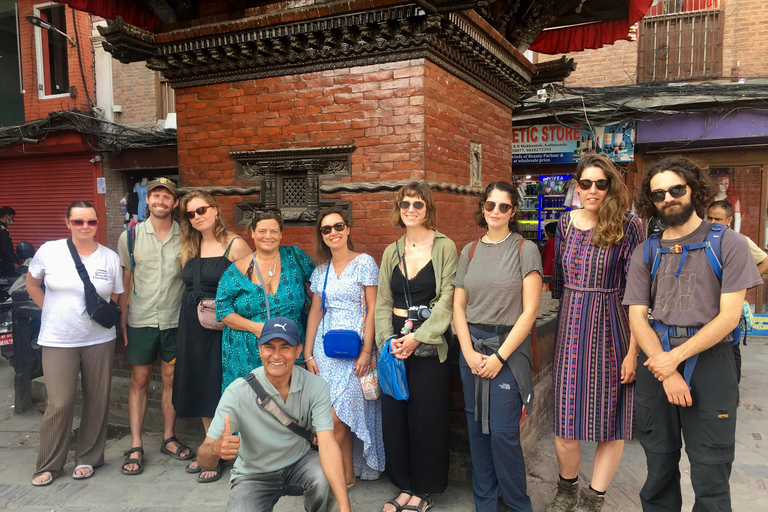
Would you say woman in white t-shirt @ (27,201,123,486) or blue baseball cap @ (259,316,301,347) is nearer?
blue baseball cap @ (259,316,301,347)

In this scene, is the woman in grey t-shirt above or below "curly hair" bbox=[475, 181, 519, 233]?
below

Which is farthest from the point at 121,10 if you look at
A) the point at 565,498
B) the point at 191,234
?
the point at 565,498

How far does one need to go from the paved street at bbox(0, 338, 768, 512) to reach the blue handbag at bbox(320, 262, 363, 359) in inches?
45.0

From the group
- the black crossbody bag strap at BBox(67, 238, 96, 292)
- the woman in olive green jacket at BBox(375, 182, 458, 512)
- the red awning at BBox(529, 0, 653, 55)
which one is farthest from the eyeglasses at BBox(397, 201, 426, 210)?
the red awning at BBox(529, 0, 653, 55)

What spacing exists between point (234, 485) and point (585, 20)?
26.1 feet

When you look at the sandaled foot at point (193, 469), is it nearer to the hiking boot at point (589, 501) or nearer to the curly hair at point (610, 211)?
the hiking boot at point (589, 501)

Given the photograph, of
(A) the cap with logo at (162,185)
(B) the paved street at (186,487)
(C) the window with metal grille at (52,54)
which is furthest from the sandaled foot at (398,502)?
(C) the window with metal grille at (52,54)

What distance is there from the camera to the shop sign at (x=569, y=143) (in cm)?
1012

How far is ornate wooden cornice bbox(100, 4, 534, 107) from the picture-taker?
477 cm

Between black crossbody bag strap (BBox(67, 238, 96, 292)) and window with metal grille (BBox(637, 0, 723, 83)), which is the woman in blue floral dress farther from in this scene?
window with metal grille (BBox(637, 0, 723, 83))

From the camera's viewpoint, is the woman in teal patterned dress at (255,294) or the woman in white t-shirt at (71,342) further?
the woman in white t-shirt at (71,342)

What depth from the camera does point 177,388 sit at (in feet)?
13.8

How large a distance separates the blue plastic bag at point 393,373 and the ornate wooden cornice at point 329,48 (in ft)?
9.49

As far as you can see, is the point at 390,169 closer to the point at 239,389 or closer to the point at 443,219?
the point at 443,219
